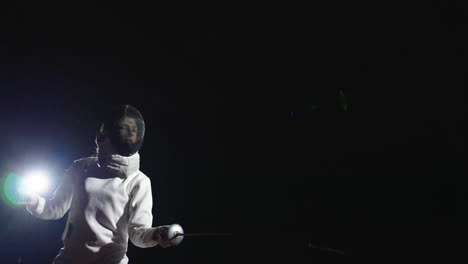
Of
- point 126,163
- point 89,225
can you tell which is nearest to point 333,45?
point 126,163

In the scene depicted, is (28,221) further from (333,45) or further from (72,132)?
(333,45)

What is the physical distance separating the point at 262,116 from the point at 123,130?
53.8 inches

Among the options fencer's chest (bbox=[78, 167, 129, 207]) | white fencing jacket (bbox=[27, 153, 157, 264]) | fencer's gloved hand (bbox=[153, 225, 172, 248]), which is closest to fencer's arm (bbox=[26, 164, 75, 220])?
white fencing jacket (bbox=[27, 153, 157, 264])

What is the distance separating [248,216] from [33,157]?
1630 millimetres

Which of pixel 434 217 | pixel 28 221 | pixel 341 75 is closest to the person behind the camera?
pixel 434 217

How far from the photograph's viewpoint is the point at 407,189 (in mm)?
2174

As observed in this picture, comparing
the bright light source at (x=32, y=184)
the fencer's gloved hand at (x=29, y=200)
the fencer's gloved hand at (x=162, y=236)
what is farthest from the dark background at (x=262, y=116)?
the fencer's gloved hand at (x=162, y=236)

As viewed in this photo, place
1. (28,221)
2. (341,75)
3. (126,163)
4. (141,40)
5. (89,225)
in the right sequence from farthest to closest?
1. (141,40)
2. (341,75)
3. (28,221)
4. (126,163)
5. (89,225)

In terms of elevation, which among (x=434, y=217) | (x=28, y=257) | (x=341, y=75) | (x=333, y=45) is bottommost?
(x=28, y=257)

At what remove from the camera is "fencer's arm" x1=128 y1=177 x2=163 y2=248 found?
1.37 m

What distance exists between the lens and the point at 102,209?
1465 mm

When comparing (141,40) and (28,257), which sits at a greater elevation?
(141,40)

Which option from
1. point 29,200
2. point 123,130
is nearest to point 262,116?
point 123,130

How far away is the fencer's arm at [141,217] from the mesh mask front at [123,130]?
0.18 metres
